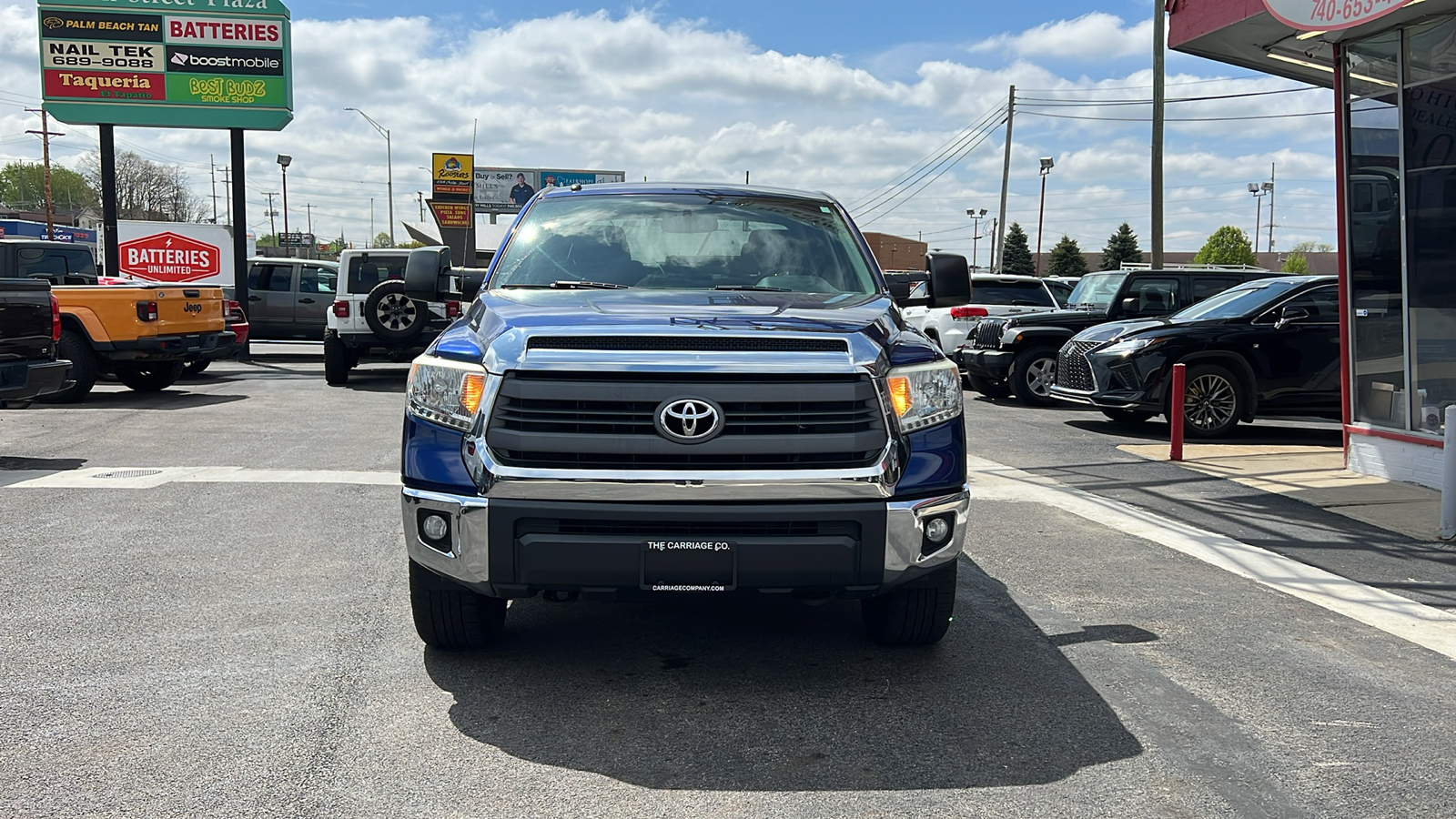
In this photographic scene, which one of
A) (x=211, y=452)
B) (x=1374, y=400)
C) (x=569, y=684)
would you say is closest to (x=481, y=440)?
(x=569, y=684)

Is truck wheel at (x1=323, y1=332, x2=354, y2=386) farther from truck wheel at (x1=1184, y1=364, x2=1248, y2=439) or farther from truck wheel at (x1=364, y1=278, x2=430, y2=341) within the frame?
truck wheel at (x1=1184, y1=364, x2=1248, y2=439)

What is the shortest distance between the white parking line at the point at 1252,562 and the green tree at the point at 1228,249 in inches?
3750

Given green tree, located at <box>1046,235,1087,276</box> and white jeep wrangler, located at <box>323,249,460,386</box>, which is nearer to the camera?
white jeep wrangler, located at <box>323,249,460,386</box>

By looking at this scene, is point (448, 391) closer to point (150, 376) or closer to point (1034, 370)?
point (1034, 370)

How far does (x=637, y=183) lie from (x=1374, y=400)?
6.88 m

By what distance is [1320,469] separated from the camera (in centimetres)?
1026

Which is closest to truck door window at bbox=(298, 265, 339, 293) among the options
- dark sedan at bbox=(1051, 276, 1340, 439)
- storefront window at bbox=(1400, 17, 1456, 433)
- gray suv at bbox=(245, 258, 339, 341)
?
gray suv at bbox=(245, 258, 339, 341)

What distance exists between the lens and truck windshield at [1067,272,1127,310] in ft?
53.6

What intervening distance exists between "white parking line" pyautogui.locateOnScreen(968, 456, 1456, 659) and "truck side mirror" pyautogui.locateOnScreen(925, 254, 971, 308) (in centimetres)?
213

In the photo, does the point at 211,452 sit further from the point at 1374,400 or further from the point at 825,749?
the point at 1374,400

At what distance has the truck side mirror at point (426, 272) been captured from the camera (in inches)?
229

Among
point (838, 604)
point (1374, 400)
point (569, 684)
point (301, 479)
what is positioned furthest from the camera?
point (1374, 400)

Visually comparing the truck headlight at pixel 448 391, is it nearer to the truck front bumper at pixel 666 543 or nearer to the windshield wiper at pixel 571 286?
the truck front bumper at pixel 666 543

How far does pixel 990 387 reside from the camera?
1659cm
